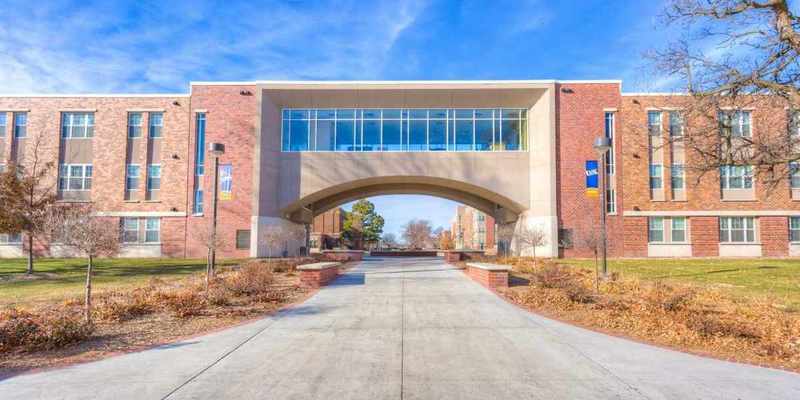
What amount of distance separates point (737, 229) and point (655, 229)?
6.02 meters

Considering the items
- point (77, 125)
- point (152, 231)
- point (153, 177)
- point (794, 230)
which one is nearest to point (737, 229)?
point (794, 230)

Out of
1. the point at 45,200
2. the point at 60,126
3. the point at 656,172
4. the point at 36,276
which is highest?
the point at 60,126

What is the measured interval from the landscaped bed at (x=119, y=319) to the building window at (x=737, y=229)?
1280 inches

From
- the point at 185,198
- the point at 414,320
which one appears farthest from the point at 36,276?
the point at 414,320

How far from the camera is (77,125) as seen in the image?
3356cm

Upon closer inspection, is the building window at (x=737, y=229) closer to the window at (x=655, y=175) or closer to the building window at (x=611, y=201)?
the window at (x=655, y=175)

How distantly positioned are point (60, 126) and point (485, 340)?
3909cm

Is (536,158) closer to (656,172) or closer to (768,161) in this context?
(656,172)

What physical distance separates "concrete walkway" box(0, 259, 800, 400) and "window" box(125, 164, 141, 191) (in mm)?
30425

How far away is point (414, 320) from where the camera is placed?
30.0ft

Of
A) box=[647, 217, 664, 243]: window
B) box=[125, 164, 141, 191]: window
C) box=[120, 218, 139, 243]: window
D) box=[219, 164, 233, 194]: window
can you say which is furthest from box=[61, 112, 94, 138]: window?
box=[647, 217, 664, 243]: window

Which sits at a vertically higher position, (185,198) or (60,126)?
(60,126)

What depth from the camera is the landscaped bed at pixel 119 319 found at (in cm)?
664

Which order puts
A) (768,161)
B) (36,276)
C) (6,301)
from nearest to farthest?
(768,161) → (6,301) → (36,276)
